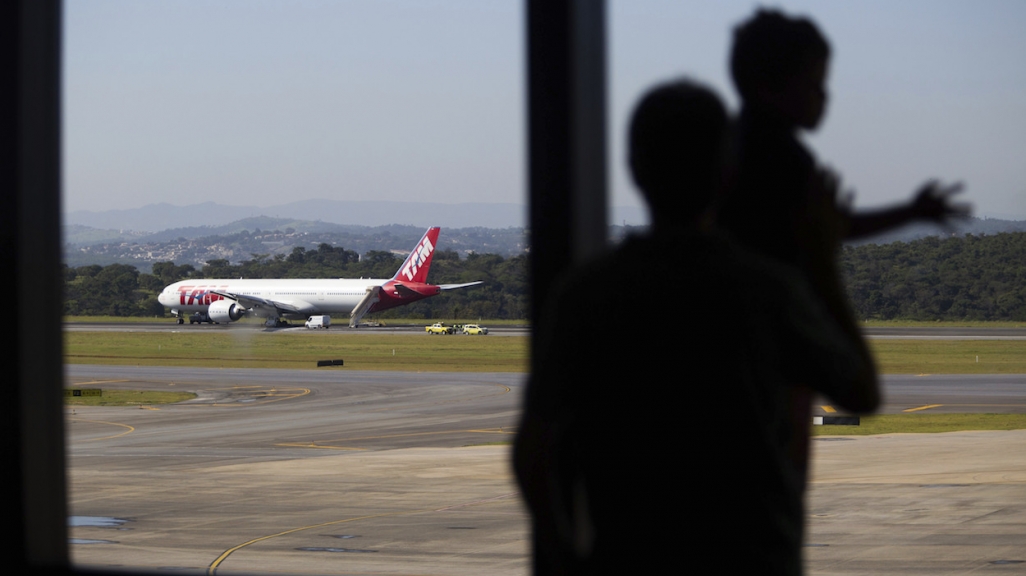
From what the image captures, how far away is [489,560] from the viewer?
8094 mm

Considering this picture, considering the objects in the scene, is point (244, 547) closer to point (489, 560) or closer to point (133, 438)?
point (489, 560)

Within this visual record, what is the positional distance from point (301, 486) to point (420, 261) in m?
47.2

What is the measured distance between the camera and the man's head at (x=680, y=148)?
1.53 meters

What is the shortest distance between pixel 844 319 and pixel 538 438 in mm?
515

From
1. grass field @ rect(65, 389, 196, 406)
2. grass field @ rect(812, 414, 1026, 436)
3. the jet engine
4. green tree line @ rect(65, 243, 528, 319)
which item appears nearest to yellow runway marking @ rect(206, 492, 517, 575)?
grass field @ rect(812, 414, 1026, 436)

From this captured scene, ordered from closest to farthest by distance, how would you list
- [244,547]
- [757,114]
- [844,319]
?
[844,319] → [757,114] → [244,547]

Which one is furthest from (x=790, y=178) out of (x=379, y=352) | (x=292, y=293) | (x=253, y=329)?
(x=292, y=293)

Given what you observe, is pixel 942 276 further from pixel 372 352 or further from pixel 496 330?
pixel 496 330

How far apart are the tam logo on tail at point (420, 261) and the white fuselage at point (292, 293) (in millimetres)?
1810

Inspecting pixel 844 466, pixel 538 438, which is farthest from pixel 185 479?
pixel 538 438

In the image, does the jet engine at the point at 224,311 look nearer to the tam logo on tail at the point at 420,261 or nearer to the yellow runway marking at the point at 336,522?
the tam logo on tail at the point at 420,261

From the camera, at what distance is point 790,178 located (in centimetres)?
170

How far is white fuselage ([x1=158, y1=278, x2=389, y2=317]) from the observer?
61.1m

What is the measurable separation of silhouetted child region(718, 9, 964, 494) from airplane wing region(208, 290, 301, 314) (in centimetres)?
5995
